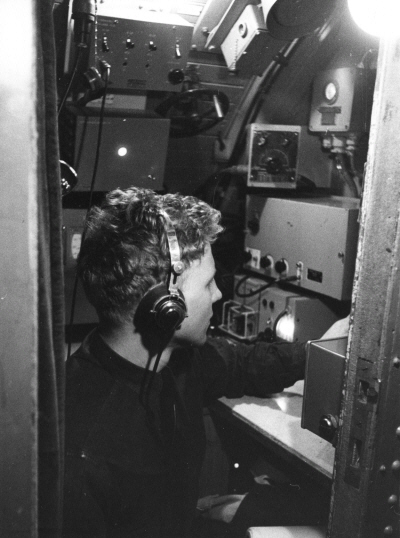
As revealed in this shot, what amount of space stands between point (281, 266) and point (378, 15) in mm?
1512

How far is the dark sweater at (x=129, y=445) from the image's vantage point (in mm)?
1237

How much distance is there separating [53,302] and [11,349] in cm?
10

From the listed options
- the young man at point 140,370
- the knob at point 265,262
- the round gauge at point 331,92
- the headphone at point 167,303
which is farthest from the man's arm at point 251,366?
the round gauge at point 331,92

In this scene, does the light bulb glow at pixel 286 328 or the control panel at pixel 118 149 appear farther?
the light bulb glow at pixel 286 328

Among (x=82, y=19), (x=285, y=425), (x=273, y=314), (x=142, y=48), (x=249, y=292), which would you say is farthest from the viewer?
(x=249, y=292)

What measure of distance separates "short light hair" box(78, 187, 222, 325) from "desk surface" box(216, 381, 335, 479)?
0.55 meters

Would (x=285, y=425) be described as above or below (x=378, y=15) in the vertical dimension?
below

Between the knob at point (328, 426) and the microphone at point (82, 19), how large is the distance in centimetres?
136

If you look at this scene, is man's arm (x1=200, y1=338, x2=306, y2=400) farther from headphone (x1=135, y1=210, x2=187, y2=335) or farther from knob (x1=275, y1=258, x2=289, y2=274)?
knob (x1=275, y1=258, x2=289, y2=274)

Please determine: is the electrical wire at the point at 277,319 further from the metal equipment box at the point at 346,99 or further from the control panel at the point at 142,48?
the control panel at the point at 142,48

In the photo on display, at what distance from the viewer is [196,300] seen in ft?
4.94

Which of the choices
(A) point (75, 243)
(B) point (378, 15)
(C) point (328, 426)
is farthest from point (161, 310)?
(A) point (75, 243)

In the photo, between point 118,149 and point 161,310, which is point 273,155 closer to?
point 118,149

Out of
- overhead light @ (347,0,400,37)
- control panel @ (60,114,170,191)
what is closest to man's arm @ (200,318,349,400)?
control panel @ (60,114,170,191)
